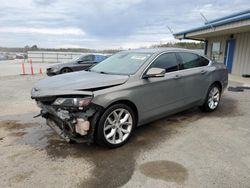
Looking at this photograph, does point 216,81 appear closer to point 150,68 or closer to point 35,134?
point 150,68

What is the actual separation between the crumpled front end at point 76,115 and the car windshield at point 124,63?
1085 mm

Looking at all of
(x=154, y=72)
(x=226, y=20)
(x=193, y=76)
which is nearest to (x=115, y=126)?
(x=154, y=72)

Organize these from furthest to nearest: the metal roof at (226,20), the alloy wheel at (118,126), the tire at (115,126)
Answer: the metal roof at (226,20)
the alloy wheel at (118,126)
the tire at (115,126)

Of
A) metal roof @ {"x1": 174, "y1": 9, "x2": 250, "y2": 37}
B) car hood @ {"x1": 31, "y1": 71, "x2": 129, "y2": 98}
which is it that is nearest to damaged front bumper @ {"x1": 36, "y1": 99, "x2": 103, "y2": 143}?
car hood @ {"x1": 31, "y1": 71, "x2": 129, "y2": 98}

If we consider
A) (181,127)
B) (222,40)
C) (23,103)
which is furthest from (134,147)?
(222,40)

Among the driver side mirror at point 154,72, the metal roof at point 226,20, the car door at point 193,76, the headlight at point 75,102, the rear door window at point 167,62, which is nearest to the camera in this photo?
the headlight at point 75,102

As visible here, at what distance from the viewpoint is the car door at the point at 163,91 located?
3.87 metres

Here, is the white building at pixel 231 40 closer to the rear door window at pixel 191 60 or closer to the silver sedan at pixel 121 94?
the rear door window at pixel 191 60

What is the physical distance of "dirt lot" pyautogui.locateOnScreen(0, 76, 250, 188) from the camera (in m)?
2.70

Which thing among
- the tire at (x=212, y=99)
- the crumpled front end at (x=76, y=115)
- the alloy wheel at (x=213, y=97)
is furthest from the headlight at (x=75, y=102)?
the alloy wheel at (x=213, y=97)

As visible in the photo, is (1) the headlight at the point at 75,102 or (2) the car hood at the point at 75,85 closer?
(1) the headlight at the point at 75,102

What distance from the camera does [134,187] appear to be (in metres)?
2.56

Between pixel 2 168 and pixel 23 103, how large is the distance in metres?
3.89

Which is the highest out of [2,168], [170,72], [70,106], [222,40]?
[222,40]
